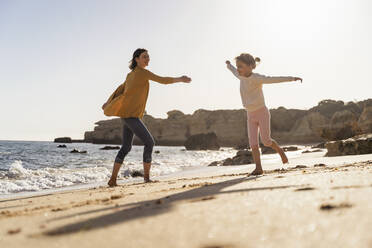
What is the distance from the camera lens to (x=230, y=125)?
68.8 metres

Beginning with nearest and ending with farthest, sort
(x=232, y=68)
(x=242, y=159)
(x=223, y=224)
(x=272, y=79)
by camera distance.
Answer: (x=223, y=224), (x=272, y=79), (x=232, y=68), (x=242, y=159)

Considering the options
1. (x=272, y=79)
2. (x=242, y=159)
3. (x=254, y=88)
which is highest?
(x=272, y=79)

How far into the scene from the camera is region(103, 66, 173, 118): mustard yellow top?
4.84 metres

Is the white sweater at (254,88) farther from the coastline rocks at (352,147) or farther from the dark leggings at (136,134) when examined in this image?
the coastline rocks at (352,147)

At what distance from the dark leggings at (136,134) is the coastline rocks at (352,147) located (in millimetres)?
5933

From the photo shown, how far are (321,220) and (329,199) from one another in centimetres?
43

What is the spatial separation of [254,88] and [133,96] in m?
1.84

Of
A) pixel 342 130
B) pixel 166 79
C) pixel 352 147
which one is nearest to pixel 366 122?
pixel 342 130

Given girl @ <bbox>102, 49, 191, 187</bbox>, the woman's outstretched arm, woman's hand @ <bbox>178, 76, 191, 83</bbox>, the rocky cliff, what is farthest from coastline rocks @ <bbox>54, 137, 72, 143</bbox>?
woman's hand @ <bbox>178, 76, 191, 83</bbox>

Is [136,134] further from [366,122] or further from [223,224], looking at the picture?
[366,122]

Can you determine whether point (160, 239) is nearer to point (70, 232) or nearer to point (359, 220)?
point (70, 232)

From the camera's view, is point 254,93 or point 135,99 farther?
point 135,99

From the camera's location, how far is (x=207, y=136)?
4991cm

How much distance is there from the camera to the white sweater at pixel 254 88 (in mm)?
4645
